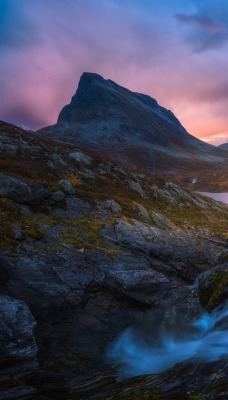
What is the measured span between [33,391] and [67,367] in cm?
222

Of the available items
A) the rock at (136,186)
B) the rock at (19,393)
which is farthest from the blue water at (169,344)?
the rock at (136,186)

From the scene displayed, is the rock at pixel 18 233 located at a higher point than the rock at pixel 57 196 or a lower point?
lower

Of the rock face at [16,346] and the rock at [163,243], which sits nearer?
the rock face at [16,346]

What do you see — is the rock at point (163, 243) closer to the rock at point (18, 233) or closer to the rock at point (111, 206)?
the rock at point (111, 206)

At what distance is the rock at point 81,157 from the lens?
3295cm

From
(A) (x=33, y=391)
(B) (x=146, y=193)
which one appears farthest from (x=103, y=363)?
(B) (x=146, y=193)

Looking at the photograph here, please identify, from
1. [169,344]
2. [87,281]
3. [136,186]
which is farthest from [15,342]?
[136,186]

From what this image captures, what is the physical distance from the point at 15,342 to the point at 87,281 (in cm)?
452

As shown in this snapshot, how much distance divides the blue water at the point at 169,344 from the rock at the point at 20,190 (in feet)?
32.2

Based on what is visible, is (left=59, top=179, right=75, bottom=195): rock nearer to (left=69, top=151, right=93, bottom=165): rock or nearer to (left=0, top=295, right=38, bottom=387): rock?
(left=69, top=151, right=93, bottom=165): rock

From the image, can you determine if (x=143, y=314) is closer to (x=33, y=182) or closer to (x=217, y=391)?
(x=217, y=391)

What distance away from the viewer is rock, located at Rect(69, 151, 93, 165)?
3295 centimetres

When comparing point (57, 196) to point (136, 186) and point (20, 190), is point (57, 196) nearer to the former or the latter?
point (20, 190)

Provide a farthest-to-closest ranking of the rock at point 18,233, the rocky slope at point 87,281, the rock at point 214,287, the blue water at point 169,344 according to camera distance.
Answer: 1. the rock at point 18,233
2. the rock at point 214,287
3. the blue water at point 169,344
4. the rocky slope at point 87,281
